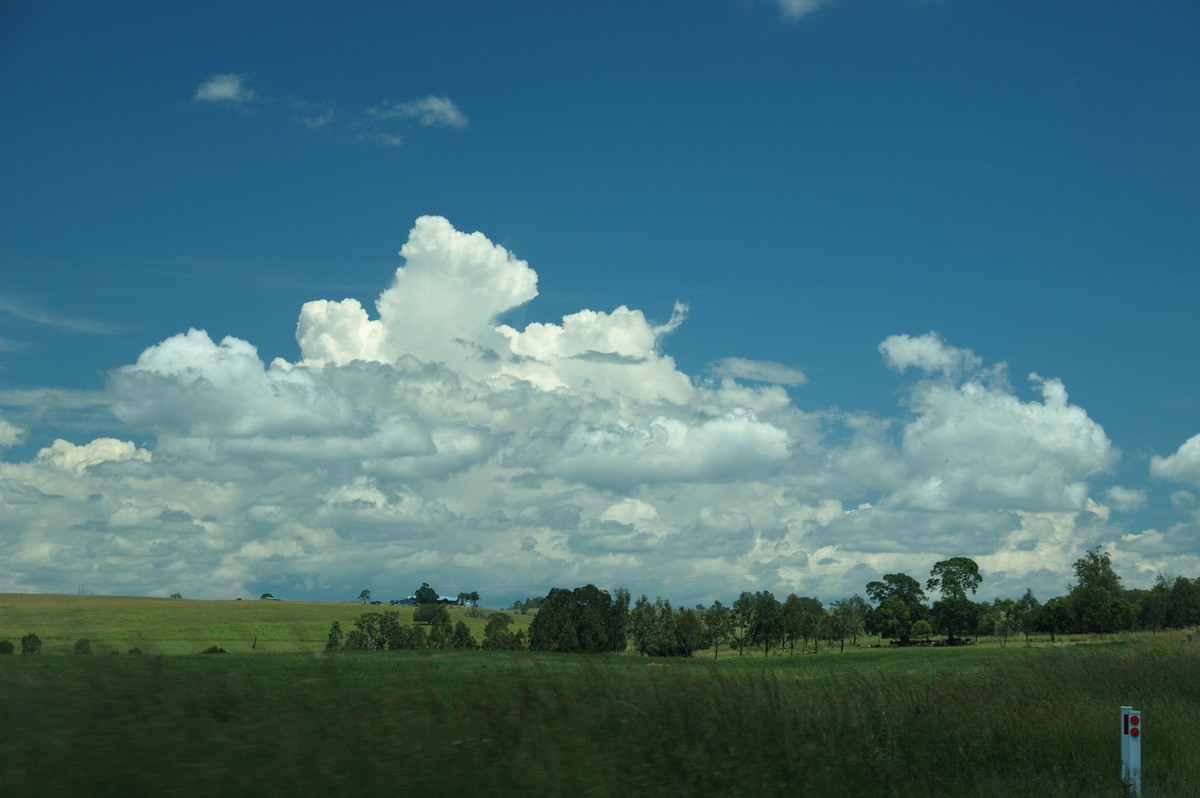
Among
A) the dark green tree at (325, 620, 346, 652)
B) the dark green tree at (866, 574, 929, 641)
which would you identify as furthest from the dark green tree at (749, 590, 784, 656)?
the dark green tree at (325, 620, 346, 652)

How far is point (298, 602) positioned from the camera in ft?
388

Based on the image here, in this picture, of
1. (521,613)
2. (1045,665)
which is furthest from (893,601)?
(1045,665)

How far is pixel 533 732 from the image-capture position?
8.61m

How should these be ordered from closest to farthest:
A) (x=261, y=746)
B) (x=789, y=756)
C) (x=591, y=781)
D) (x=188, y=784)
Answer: (x=188, y=784), (x=261, y=746), (x=591, y=781), (x=789, y=756)

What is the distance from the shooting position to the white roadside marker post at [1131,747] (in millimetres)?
12055

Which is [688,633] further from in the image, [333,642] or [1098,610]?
[333,642]

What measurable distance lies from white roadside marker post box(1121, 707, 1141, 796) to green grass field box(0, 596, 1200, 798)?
237mm

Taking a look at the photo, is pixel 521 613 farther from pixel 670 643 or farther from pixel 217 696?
pixel 217 696

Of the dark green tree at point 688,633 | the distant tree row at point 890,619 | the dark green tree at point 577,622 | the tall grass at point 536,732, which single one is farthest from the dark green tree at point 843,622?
the tall grass at point 536,732

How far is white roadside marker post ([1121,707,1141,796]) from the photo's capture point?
39.5 feet

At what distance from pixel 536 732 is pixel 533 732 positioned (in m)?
0.03

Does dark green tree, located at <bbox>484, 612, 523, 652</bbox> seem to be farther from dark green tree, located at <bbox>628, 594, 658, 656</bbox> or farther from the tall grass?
the tall grass

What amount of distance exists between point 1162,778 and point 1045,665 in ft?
26.8

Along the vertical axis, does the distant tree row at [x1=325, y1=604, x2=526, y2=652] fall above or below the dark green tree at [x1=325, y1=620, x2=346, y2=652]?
below
